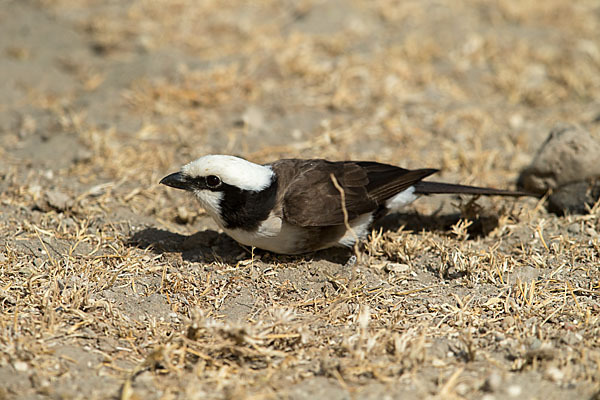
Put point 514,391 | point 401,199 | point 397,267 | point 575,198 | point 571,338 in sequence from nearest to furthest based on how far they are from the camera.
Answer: point 514,391 → point 571,338 → point 397,267 → point 401,199 → point 575,198

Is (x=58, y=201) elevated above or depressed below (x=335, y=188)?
below

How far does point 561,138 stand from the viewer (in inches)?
221

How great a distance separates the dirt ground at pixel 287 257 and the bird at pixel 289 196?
0.23 m

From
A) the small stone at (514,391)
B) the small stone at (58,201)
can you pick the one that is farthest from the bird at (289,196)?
the small stone at (514,391)

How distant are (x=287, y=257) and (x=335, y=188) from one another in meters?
0.66

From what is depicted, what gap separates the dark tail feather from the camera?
5.12 meters

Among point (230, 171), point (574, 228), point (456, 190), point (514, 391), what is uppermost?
point (230, 171)

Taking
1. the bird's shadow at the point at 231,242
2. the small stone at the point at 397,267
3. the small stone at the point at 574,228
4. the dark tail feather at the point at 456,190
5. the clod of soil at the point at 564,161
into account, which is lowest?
the small stone at the point at 397,267

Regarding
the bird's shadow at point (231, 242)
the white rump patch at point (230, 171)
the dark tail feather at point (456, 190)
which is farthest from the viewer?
the dark tail feather at point (456, 190)

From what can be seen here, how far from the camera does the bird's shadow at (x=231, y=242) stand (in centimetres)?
488

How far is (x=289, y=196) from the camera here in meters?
4.74

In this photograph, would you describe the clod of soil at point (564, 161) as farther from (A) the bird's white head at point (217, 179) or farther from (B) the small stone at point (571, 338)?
(A) the bird's white head at point (217, 179)

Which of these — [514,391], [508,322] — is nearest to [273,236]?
[508,322]

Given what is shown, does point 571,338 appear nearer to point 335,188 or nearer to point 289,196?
point 335,188
